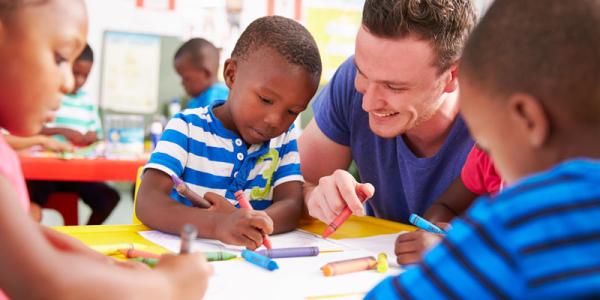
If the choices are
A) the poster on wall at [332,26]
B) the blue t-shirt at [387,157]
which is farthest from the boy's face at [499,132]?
the poster on wall at [332,26]

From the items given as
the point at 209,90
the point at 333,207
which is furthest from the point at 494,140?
the point at 209,90

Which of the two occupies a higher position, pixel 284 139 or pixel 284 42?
pixel 284 42

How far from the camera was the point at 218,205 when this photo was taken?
3.34 ft

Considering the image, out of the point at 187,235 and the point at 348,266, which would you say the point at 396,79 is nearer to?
the point at 348,266

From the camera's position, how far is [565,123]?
442mm

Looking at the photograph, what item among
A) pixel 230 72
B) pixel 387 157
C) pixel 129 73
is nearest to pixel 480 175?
pixel 387 157

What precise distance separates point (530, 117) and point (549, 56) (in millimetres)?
45

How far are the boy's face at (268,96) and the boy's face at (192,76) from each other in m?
2.24

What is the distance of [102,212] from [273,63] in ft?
6.50

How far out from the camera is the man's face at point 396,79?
3.71 feet

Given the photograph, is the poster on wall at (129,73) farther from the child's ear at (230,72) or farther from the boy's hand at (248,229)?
the boy's hand at (248,229)

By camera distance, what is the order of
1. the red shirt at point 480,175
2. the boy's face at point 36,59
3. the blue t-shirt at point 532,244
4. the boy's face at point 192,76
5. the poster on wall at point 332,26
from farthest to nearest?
the poster on wall at point 332,26 → the boy's face at point 192,76 → the red shirt at point 480,175 → the boy's face at point 36,59 → the blue t-shirt at point 532,244

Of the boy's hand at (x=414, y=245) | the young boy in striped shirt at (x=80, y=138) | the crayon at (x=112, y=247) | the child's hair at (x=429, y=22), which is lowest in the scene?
the young boy in striped shirt at (x=80, y=138)

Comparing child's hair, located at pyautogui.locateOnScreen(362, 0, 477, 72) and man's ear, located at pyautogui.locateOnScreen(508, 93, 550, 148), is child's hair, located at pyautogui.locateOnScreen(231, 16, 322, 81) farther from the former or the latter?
man's ear, located at pyautogui.locateOnScreen(508, 93, 550, 148)
